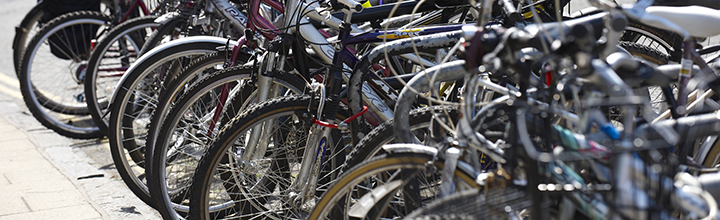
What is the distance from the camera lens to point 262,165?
3004 mm

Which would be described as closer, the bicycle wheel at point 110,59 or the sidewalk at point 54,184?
the sidewalk at point 54,184

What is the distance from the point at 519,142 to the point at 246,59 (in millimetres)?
1854

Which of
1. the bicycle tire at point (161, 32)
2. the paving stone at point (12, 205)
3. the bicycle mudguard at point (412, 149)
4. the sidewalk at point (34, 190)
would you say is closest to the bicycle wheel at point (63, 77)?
the sidewalk at point (34, 190)

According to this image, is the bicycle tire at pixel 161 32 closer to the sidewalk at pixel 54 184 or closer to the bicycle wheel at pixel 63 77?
the sidewalk at pixel 54 184

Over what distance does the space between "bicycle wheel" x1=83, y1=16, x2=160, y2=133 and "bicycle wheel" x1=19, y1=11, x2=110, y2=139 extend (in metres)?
0.26

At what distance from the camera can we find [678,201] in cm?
144

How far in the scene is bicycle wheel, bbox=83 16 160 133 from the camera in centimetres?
455

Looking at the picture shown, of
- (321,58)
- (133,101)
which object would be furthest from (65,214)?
(321,58)

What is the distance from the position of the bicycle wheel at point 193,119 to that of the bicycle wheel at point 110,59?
85 centimetres

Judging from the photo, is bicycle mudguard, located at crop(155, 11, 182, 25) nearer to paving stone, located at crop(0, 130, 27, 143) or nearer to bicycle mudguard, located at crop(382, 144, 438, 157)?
paving stone, located at crop(0, 130, 27, 143)

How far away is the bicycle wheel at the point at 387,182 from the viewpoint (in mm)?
1828

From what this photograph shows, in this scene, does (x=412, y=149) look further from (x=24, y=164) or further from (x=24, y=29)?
(x=24, y=29)

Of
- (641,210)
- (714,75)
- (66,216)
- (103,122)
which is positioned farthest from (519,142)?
(103,122)

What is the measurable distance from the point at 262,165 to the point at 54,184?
1.85 m
